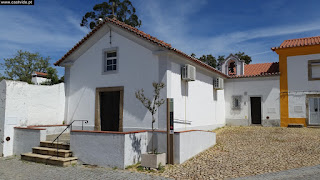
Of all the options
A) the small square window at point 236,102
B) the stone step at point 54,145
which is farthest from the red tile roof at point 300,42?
the stone step at point 54,145

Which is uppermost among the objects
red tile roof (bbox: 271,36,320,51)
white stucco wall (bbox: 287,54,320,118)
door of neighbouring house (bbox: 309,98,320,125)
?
red tile roof (bbox: 271,36,320,51)

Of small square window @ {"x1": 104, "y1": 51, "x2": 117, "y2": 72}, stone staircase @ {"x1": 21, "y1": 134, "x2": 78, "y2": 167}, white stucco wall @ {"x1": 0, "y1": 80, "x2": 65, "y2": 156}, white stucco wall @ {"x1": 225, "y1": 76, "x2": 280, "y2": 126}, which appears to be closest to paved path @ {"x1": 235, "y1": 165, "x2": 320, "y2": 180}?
stone staircase @ {"x1": 21, "y1": 134, "x2": 78, "y2": 167}

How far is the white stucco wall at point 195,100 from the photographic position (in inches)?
431

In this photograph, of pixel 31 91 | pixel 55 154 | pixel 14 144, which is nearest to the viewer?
pixel 55 154

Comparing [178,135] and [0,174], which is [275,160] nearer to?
[178,135]

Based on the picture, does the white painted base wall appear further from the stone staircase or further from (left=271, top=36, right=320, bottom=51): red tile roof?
(left=271, top=36, right=320, bottom=51): red tile roof

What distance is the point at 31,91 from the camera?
11.6 metres

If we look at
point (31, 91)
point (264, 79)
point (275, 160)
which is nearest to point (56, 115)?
point (31, 91)

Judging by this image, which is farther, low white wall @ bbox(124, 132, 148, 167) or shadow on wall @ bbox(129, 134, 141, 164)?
shadow on wall @ bbox(129, 134, 141, 164)

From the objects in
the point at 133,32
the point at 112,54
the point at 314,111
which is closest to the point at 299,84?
the point at 314,111

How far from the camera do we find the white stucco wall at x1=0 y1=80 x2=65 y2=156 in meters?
10.1

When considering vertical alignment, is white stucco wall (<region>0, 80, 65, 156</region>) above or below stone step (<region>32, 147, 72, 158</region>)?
above

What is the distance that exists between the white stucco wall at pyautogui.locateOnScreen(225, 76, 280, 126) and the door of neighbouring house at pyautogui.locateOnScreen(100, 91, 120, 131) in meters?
9.59

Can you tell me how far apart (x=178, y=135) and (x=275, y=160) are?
324cm
